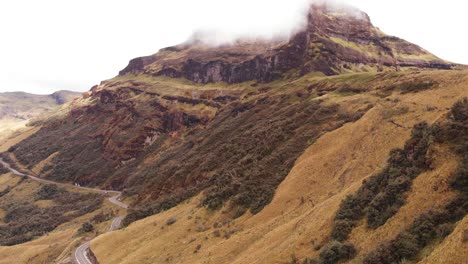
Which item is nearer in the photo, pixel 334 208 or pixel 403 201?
pixel 403 201

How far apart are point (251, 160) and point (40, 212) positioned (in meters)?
121

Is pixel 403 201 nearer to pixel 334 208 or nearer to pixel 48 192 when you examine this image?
pixel 334 208

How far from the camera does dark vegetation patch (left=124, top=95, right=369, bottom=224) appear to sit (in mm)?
62356

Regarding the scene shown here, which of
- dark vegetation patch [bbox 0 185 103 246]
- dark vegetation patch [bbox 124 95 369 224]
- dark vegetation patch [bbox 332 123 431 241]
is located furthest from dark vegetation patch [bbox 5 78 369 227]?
dark vegetation patch [bbox 332 123 431 241]

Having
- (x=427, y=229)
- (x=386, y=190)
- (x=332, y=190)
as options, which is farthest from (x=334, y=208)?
(x=427, y=229)

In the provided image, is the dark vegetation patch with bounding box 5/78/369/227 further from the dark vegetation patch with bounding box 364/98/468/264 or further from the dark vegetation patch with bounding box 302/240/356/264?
the dark vegetation patch with bounding box 364/98/468/264

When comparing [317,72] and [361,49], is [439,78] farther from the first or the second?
[361,49]

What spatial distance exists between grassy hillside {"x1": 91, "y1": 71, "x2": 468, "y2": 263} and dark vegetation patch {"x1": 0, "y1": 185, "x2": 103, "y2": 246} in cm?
7425

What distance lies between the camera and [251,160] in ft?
247

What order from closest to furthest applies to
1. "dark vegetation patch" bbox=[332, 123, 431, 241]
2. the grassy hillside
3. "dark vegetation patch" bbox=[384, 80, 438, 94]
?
the grassy hillside
"dark vegetation patch" bbox=[332, 123, 431, 241]
"dark vegetation patch" bbox=[384, 80, 438, 94]

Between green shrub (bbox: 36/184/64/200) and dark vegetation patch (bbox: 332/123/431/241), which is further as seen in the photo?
green shrub (bbox: 36/184/64/200)

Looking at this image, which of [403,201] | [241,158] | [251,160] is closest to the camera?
[403,201]

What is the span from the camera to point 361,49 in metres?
198

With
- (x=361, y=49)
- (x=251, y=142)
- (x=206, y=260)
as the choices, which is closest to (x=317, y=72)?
(x=361, y=49)
